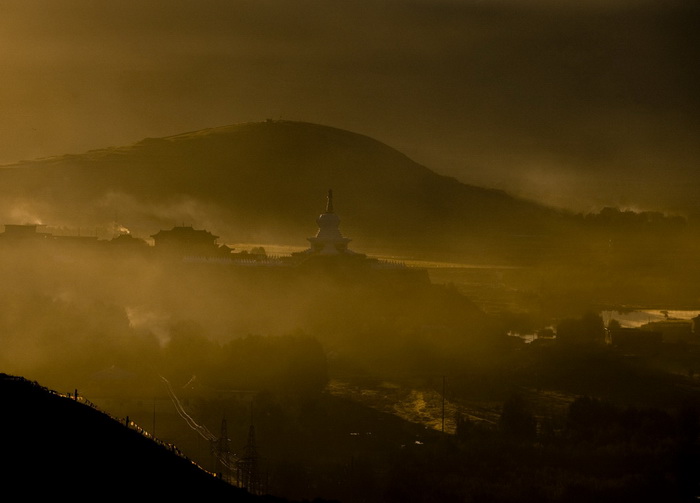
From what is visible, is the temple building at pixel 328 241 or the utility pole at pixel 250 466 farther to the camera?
the temple building at pixel 328 241

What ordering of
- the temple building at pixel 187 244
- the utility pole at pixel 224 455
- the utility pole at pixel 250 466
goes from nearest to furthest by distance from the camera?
1. the utility pole at pixel 250 466
2. the utility pole at pixel 224 455
3. the temple building at pixel 187 244

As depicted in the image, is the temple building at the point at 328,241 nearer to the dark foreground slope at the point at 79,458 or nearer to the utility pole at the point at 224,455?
the utility pole at the point at 224,455

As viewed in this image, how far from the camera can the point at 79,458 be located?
107 feet

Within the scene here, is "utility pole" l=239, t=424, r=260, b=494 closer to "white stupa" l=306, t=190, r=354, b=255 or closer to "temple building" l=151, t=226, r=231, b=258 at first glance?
"white stupa" l=306, t=190, r=354, b=255

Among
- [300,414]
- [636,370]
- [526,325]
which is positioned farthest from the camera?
[526,325]

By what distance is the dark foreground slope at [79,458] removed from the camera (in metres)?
31.0

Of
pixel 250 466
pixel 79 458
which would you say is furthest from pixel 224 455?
pixel 79 458

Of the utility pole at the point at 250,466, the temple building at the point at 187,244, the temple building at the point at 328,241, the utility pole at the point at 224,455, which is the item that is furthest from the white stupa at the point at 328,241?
the utility pole at the point at 250,466

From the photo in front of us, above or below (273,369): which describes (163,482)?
below

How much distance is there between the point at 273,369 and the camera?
6631 centimetres

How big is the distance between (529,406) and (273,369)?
1223 cm

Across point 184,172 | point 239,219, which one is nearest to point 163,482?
point 239,219

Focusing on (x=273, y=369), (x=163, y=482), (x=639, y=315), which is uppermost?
(x=639, y=315)

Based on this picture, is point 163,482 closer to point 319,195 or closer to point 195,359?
point 195,359
